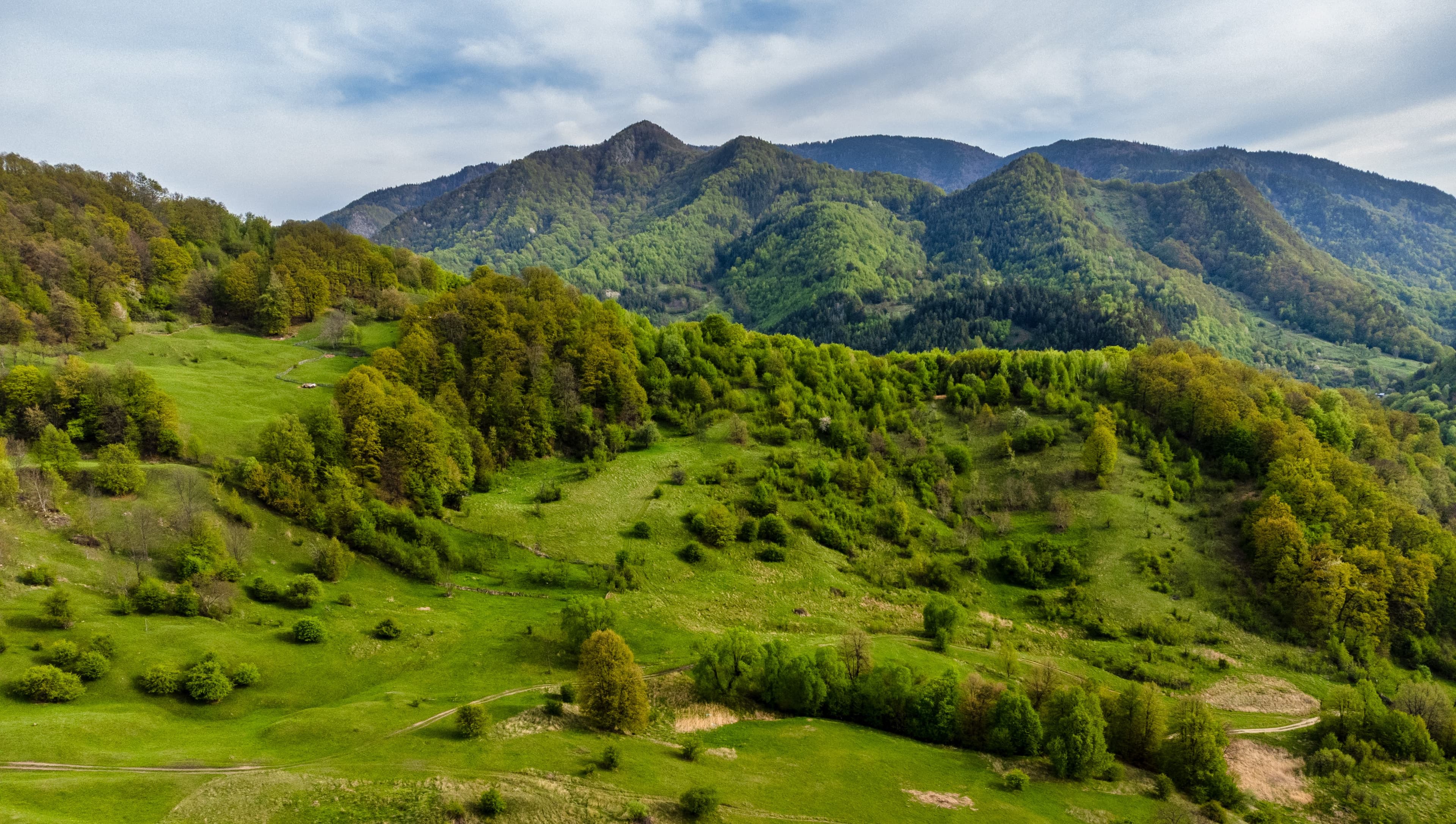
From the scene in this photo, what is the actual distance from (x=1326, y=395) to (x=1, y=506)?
620 feet

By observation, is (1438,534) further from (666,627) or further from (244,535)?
(244,535)

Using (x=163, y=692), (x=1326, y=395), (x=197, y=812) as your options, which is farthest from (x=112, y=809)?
(x=1326, y=395)

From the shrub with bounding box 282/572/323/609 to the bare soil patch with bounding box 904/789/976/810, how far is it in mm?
54036

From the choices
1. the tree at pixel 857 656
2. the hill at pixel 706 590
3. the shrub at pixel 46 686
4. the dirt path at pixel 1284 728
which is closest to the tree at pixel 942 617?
the hill at pixel 706 590

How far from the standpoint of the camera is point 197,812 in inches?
Result: 1240

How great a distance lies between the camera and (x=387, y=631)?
57.0 meters

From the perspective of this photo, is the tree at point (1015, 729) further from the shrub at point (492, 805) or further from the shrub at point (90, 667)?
the shrub at point (90, 667)

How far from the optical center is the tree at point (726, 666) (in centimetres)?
5359

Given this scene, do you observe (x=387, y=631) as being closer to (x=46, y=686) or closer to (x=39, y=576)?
(x=46, y=686)

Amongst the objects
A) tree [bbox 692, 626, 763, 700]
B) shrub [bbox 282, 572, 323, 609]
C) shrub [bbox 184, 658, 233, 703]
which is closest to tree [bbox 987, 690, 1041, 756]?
tree [bbox 692, 626, 763, 700]

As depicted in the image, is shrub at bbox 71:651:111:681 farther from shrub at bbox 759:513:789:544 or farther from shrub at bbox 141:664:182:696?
shrub at bbox 759:513:789:544

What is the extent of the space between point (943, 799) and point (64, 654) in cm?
6152

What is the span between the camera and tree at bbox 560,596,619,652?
5750cm

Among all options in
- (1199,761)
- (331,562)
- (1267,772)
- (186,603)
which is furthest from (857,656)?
(186,603)
